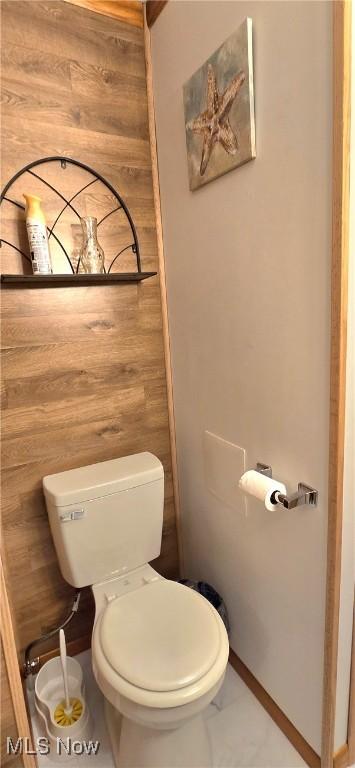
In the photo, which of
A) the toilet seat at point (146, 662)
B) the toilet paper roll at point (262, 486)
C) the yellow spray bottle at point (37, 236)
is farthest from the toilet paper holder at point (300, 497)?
the yellow spray bottle at point (37, 236)

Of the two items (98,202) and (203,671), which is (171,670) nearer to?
(203,671)

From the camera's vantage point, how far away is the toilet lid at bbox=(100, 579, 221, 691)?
104cm

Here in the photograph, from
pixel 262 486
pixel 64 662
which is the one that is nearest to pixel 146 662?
pixel 64 662

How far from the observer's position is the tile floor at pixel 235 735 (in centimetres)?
126

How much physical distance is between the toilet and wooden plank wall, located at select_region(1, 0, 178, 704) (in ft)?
0.46

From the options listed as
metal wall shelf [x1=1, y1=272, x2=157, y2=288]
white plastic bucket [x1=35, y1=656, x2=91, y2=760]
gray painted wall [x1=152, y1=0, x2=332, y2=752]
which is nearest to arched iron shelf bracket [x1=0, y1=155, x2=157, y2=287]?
metal wall shelf [x1=1, y1=272, x2=157, y2=288]

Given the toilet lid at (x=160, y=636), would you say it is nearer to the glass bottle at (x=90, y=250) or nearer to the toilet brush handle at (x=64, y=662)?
the toilet brush handle at (x=64, y=662)

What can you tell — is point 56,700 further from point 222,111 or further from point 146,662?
point 222,111

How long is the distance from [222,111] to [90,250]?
0.59 metres

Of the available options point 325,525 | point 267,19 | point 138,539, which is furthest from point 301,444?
point 267,19

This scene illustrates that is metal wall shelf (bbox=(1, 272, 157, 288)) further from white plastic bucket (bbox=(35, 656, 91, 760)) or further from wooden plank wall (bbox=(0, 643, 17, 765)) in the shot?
white plastic bucket (bbox=(35, 656, 91, 760))

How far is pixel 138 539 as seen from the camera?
1.49 m

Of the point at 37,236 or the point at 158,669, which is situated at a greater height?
the point at 37,236

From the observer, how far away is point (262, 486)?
3.61ft
